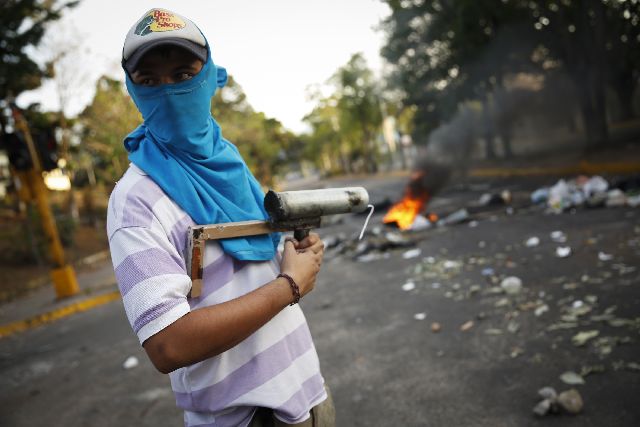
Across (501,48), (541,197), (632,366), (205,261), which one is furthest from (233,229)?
(501,48)

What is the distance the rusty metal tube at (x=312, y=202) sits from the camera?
1.40 m

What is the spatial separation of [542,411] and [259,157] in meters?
36.2

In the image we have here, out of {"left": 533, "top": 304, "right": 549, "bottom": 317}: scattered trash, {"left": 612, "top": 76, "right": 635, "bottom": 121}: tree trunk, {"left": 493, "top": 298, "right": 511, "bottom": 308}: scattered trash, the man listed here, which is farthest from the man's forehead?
{"left": 612, "top": 76, "right": 635, "bottom": 121}: tree trunk

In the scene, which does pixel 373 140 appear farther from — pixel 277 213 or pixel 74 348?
pixel 277 213

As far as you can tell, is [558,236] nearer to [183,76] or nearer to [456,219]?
[456,219]

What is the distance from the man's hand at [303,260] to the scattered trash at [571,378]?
2.21 m

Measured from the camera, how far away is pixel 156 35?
1.14m

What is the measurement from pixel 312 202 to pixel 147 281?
0.69m

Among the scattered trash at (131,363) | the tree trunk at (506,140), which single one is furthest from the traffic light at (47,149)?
the tree trunk at (506,140)

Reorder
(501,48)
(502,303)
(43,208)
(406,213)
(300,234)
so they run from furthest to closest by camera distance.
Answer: (501,48)
(406,213)
(43,208)
(502,303)
(300,234)

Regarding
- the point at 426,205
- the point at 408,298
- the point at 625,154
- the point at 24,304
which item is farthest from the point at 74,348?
the point at 625,154

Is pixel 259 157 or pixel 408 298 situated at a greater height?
pixel 259 157

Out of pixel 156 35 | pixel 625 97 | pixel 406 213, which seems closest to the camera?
pixel 156 35

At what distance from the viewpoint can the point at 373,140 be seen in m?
42.8
